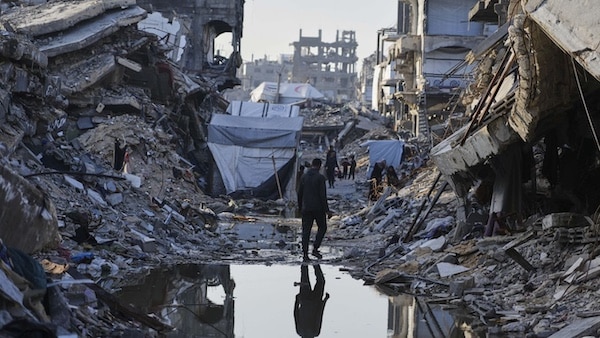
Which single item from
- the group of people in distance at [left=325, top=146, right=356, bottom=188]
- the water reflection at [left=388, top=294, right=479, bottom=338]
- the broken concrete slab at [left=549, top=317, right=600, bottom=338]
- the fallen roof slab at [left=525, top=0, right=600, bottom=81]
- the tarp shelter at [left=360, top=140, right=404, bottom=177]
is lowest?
the group of people in distance at [left=325, top=146, right=356, bottom=188]

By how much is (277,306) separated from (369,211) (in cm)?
1279

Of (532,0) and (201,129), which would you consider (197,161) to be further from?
(532,0)

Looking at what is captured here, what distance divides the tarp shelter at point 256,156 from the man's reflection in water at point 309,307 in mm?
16624

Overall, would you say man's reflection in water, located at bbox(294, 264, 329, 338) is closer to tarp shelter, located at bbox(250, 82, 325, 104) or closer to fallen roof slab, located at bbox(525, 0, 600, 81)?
fallen roof slab, located at bbox(525, 0, 600, 81)

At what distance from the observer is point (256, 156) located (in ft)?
95.8

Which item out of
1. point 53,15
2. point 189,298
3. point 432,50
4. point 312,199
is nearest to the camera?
point 189,298

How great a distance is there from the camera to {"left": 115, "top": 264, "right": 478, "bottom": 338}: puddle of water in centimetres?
847

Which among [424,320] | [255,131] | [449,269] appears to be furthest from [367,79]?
[424,320]

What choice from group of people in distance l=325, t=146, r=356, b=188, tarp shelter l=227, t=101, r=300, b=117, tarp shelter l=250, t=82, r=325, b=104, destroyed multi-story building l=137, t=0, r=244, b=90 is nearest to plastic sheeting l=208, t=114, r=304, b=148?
tarp shelter l=227, t=101, r=300, b=117

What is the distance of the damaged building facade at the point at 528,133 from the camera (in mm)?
10492

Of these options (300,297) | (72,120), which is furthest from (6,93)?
(72,120)

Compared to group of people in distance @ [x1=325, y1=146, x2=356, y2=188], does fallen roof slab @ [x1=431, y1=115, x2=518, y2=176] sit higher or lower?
higher

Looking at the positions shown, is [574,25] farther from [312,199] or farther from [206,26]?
[206,26]

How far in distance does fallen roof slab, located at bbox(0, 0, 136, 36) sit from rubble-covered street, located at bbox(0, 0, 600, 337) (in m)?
0.11
